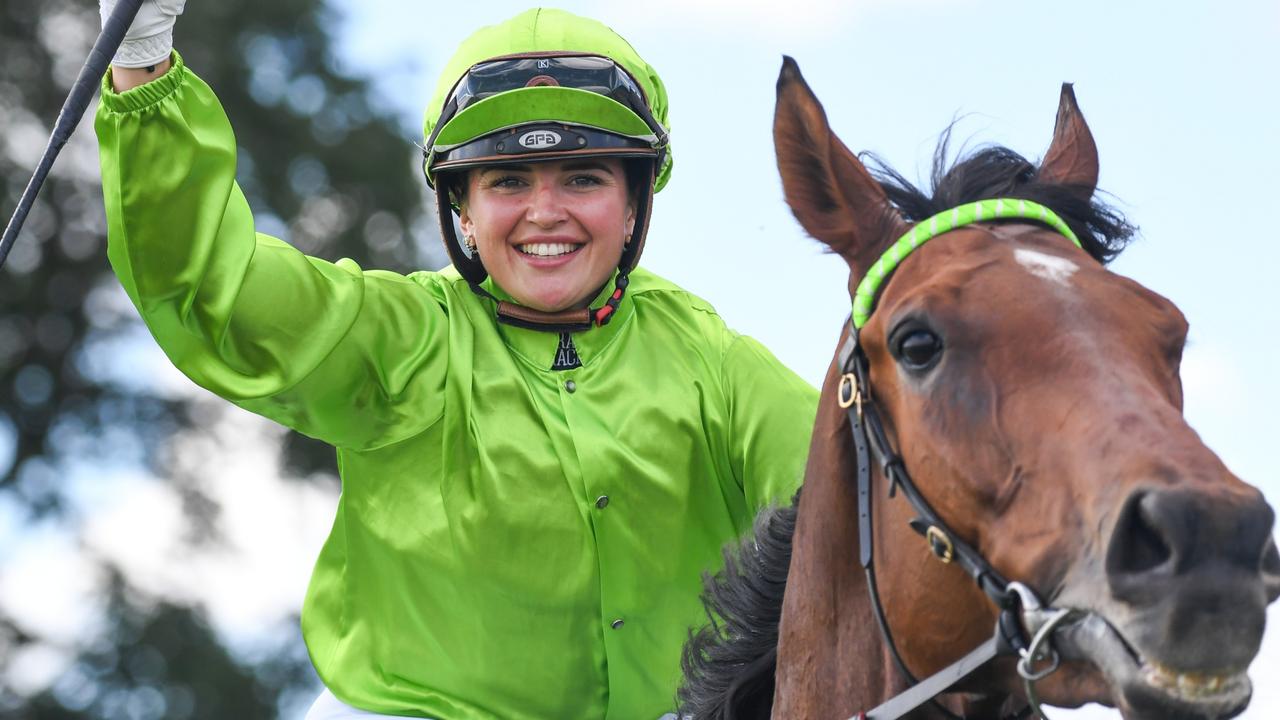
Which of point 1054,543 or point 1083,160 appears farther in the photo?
point 1083,160

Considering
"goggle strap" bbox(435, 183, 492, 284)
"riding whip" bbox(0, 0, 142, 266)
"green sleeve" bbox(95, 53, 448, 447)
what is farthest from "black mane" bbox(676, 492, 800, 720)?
"riding whip" bbox(0, 0, 142, 266)

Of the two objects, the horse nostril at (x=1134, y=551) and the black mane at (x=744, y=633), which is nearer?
the horse nostril at (x=1134, y=551)

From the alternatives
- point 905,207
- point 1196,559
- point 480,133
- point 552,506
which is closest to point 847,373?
point 905,207

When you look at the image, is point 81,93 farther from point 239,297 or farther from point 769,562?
point 769,562

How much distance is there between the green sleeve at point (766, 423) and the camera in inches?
161

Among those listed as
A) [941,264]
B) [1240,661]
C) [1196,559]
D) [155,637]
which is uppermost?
[941,264]

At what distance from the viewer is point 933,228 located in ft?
9.76

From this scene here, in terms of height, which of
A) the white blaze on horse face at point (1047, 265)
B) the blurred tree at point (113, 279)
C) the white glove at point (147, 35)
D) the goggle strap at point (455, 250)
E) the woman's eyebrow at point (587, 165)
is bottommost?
the blurred tree at point (113, 279)

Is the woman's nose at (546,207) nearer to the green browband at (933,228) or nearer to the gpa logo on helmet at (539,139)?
the gpa logo on helmet at (539,139)

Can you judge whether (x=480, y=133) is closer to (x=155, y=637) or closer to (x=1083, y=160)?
(x=1083, y=160)

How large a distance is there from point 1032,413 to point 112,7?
6.49 ft

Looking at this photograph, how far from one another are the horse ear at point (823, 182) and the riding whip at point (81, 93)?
4.11 feet

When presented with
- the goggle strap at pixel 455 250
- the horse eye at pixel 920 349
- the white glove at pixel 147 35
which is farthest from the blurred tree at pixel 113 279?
the horse eye at pixel 920 349

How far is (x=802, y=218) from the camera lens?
10.3ft
